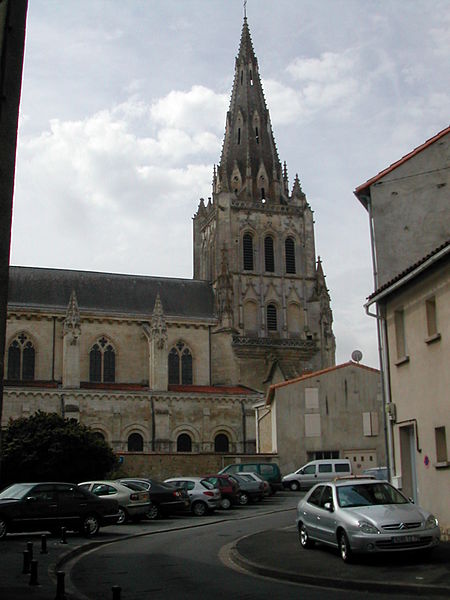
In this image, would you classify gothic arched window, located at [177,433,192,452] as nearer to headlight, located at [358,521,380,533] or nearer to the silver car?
the silver car

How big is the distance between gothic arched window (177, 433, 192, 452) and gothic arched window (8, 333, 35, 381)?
35.6 ft

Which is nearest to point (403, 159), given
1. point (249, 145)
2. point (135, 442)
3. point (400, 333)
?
point (400, 333)

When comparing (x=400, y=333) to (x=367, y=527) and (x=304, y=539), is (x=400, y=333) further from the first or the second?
(x=367, y=527)

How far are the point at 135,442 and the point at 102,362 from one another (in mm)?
7147

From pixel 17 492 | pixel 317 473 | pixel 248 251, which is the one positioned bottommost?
pixel 17 492

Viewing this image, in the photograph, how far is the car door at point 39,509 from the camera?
62.5ft

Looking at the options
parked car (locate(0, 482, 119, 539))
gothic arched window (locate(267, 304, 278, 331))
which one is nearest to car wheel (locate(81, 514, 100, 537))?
parked car (locate(0, 482, 119, 539))


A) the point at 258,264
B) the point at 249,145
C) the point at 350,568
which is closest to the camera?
the point at 350,568

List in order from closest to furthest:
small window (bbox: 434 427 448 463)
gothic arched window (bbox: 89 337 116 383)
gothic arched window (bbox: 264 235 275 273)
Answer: small window (bbox: 434 427 448 463)
gothic arched window (bbox: 89 337 116 383)
gothic arched window (bbox: 264 235 275 273)

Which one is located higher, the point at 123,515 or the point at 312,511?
the point at 312,511

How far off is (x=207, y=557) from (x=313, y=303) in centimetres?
4696

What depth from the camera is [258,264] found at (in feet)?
203

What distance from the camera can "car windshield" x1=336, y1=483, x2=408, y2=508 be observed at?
1416 centimetres

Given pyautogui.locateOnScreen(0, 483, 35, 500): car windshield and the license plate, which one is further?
pyautogui.locateOnScreen(0, 483, 35, 500): car windshield
